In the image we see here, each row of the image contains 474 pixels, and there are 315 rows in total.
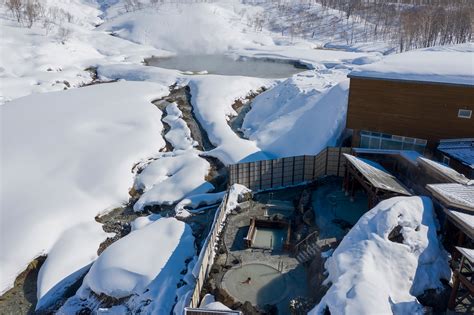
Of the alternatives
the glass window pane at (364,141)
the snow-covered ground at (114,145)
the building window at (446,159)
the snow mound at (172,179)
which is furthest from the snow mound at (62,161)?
the building window at (446,159)

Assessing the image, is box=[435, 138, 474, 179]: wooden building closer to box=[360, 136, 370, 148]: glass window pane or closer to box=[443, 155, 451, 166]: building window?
box=[443, 155, 451, 166]: building window

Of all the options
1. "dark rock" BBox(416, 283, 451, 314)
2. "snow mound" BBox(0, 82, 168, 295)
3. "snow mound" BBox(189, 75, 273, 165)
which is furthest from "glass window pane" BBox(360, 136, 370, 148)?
"snow mound" BBox(0, 82, 168, 295)

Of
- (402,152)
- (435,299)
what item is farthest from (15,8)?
(435,299)

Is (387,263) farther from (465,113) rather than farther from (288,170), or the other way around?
(465,113)

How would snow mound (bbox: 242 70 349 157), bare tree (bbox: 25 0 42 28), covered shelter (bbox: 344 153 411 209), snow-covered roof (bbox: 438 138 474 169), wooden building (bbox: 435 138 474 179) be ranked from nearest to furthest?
covered shelter (bbox: 344 153 411 209) < wooden building (bbox: 435 138 474 179) < snow-covered roof (bbox: 438 138 474 169) < snow mound (bbox: 242 70 349 157) < bare tree (bbox: 25 0 42 28)

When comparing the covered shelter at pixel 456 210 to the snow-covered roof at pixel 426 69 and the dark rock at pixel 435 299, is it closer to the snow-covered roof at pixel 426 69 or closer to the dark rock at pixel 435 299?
the dark rock at pixel 435 299
